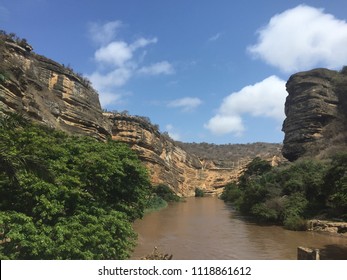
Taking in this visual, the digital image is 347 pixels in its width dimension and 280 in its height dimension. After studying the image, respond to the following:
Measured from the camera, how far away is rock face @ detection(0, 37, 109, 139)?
25.3m

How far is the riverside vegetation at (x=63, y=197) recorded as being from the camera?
8.27 m

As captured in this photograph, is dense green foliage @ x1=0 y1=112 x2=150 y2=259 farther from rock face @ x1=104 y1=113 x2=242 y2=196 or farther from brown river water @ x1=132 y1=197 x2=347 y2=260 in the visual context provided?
rock face @ x1=104 y1=113 x2=242 y2=196

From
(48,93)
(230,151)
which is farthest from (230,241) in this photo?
(230,151)

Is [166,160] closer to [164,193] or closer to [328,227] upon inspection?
[164,193]

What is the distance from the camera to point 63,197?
9.98 m

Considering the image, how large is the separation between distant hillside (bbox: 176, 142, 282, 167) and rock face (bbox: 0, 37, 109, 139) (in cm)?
4289

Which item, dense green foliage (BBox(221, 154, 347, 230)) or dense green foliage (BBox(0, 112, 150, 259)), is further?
dense green foliage (BBox(221, 154, 347, 230))

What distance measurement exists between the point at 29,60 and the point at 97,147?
22774mm

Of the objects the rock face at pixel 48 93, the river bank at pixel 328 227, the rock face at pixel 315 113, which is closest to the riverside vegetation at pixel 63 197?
the river bank at pixel 328 227

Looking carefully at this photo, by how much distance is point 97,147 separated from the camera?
42.2 feet

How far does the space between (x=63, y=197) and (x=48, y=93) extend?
2652 centimetres

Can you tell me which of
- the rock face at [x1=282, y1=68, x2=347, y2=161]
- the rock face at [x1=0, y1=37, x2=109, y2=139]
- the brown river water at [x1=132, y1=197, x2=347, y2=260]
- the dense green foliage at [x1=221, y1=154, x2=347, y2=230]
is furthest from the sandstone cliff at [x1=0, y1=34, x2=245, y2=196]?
the rock face at [x1=282, y1=68, x2=347, y2=161]

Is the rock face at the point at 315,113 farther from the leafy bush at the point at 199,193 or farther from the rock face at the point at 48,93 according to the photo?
the rock face at the point at 48,93

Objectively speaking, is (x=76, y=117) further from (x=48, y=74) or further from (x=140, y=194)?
(x=140, y=194)
